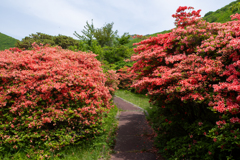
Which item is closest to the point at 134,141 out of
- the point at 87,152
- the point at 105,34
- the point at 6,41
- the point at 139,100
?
the point at 87,152

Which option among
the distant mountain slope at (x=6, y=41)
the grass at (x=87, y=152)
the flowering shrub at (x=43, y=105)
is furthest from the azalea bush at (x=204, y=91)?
the distant mountain slope at (x=6, y=41)

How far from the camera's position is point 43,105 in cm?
429

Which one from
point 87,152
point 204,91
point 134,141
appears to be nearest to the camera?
point 204,91

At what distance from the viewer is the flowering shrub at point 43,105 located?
4.09m

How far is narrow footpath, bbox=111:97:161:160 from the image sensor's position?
484 cm

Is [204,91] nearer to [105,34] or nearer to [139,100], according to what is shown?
[139,100]

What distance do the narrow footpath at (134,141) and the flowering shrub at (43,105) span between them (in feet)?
4.55

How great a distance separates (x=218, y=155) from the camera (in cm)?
321

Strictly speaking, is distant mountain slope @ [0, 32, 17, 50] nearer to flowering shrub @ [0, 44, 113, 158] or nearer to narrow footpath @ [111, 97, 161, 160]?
flowering shrub @ [0, 44, 113, 158]

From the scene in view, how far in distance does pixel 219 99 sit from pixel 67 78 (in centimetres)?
390

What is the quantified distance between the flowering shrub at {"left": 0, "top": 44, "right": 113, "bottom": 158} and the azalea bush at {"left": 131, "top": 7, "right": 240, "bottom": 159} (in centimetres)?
225

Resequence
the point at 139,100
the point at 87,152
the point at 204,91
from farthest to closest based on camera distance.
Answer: the point at 139,100
the point at 87,152
the point at 204,91

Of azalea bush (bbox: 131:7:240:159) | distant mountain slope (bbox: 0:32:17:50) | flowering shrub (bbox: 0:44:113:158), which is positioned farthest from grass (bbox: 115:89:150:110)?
distant mountain slope (bbox: 0:32:17:50)

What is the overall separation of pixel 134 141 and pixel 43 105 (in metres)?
A: 3.68
